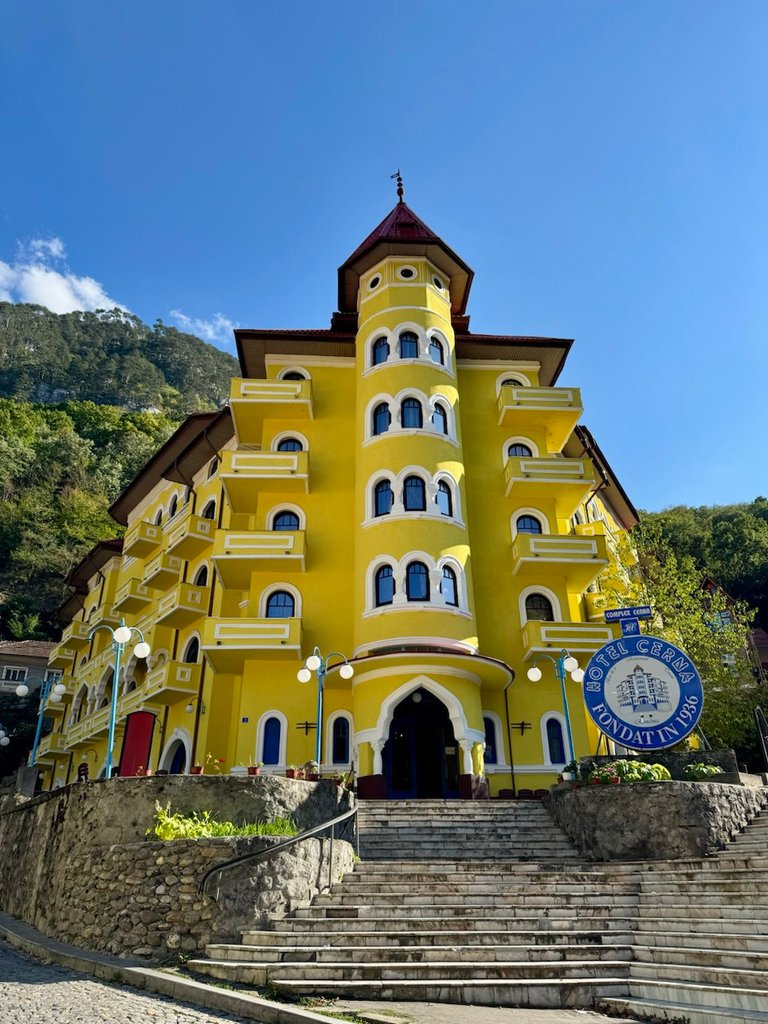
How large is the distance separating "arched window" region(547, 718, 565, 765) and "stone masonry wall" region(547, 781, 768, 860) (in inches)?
335

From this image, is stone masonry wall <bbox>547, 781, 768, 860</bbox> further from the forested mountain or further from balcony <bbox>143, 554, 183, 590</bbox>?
the forested mountain

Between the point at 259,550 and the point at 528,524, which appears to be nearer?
the point at 259,550

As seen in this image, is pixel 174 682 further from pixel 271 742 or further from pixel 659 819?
pixel 659 819

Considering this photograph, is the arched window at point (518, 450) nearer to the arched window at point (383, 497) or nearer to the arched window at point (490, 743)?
the arched window at point (383, 497)

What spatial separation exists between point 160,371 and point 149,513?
315ft

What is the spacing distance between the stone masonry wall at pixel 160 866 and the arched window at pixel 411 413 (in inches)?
560

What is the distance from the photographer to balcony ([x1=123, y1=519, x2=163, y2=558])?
105 feet

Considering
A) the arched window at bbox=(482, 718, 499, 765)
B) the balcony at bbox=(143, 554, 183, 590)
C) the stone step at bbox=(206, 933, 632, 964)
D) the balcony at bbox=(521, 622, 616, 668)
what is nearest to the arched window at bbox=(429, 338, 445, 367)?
the balcony at bbox=(521, 622, 616, 668)

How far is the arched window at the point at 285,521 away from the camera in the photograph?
2634cm

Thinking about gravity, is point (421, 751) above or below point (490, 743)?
below

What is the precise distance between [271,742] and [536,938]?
48.5 ft

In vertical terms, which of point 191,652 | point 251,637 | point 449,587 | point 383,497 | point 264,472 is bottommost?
point 251,637

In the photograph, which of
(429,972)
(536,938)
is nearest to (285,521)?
(536,938)

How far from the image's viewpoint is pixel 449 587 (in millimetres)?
23203
